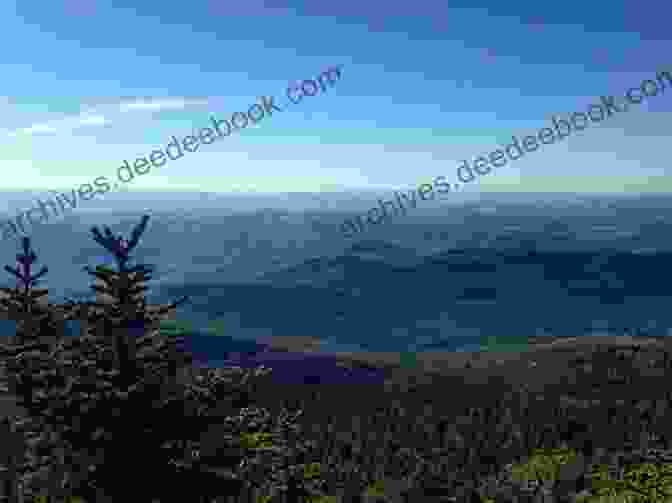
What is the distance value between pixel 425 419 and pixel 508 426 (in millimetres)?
14608

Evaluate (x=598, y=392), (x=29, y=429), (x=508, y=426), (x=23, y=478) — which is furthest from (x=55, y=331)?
(x=598, y=392)

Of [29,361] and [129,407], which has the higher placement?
[29,361]

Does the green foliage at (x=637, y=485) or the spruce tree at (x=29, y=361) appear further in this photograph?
the green foliage at (x=637, y=485)

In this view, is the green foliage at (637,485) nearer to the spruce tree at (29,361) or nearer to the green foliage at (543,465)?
the green foliage at (543,465)

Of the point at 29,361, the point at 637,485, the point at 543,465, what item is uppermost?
the point at 29,361

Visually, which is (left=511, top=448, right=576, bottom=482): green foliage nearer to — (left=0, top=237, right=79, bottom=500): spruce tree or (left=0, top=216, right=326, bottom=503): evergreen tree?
(left=0, top=237, right=79, bottom=500): spruce tree

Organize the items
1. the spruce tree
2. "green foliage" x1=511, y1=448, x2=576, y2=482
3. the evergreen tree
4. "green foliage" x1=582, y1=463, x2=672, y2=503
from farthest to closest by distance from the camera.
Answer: "green foliage" x1=511, y1=448, x2=576, y2=482, "green foliage" x1=582, y1=463, x2=672, y2=503, the spruce tree, the evergreen tree

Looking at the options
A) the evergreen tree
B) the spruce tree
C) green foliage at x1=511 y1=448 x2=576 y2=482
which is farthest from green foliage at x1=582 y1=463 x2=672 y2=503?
the evergreen tree

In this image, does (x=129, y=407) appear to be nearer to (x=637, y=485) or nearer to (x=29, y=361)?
(x=29, y=361)

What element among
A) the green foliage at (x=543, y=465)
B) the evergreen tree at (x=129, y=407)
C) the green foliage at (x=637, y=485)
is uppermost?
the evergreen tree at (x=129, y=407)

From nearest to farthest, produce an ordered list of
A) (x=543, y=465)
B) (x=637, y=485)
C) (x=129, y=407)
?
(x=129, y=407), (x=637, y=485), (x=543, y=465)

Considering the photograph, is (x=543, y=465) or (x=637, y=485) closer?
(x=637, y=485)

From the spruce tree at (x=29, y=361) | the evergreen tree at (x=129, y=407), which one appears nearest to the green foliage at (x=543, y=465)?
the spruce tree at (x=29, y=361)

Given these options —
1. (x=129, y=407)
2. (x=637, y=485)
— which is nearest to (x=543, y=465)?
(x=637, y=485)
